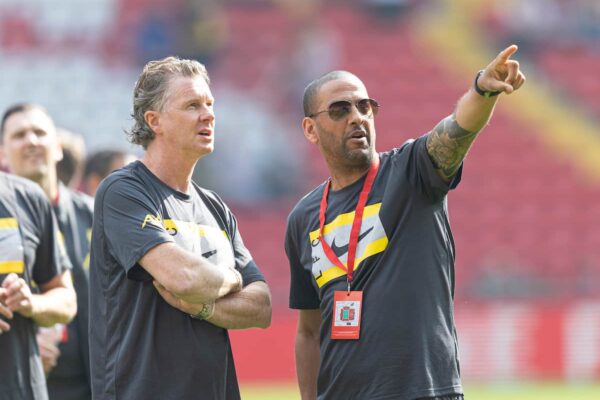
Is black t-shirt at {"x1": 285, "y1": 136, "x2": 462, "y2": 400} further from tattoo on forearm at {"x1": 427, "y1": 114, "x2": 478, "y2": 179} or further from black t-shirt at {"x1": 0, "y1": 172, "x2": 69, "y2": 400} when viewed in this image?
black t-shirt at {"x1": 0, "y1": 172, "x2": 69, "y2": 400}

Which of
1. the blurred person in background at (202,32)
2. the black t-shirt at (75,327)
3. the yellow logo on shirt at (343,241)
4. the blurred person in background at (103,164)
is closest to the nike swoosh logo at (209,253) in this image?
the yellow logo on shirt at (343,241)

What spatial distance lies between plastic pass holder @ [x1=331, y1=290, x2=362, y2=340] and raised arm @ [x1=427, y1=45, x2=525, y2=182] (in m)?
0.67

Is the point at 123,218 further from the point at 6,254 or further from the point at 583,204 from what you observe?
the point at 583,204

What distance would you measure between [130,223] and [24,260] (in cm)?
99

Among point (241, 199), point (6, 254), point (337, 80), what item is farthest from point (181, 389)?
point (241, 199)

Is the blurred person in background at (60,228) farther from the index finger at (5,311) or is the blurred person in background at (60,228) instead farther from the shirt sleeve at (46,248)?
the index finger at (5,311)

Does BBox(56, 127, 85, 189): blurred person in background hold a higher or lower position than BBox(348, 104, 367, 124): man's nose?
higher

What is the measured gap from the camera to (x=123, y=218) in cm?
460

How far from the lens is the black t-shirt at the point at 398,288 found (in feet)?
15.3

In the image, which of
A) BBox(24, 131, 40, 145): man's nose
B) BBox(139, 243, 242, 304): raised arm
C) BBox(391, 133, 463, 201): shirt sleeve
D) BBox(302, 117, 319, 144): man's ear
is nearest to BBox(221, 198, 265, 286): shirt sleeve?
BBox(139, 243, 242, 304): raised arm

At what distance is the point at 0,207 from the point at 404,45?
1710cm

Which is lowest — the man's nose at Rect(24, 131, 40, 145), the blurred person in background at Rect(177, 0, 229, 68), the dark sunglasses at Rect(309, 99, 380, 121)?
the dark sunglasses at Rect(309, 99, 380, 121)

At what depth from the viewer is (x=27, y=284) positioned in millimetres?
5352

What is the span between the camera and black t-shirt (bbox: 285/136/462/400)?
4.67m
